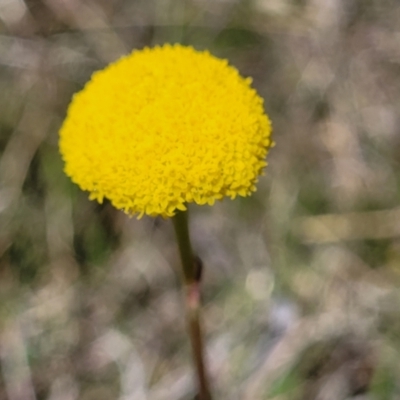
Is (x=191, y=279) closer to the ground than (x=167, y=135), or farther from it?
closer to the ground

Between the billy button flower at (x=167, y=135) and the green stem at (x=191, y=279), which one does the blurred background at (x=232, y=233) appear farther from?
the billy button flower at (x=167, y=135)

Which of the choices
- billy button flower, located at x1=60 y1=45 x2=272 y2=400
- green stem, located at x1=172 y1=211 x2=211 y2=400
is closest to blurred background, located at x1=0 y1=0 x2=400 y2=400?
green stem, located at x1=172 y1=211 x2=211 y2=400

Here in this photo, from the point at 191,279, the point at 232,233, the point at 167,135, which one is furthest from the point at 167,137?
the point at 232,233

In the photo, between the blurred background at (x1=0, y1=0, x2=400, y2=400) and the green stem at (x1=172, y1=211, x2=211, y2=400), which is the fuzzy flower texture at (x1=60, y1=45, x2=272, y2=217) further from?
the blurred background at (x1=0, y1=0, x2=400, y2=400)

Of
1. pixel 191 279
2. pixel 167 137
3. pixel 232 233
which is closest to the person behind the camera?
pixel 167 137

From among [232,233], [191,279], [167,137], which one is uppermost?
[232,233]

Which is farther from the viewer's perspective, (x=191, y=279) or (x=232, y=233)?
(x=232, y=233)

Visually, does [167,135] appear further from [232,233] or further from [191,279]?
[232,233]
